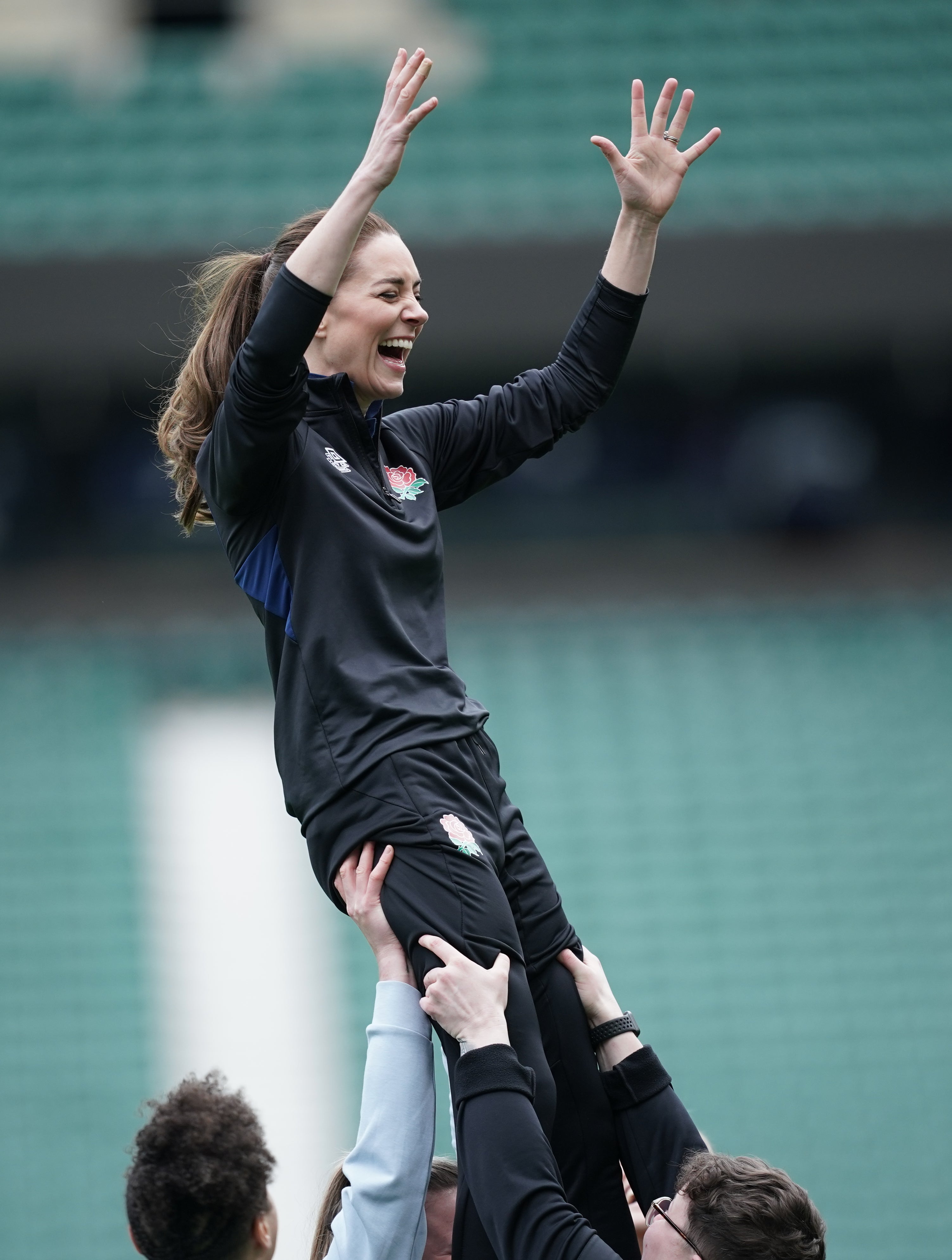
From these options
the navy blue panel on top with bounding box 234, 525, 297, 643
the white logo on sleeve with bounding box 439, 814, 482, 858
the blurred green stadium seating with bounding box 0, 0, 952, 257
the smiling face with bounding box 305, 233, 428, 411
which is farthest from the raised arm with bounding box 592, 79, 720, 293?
the blurred green stadium seating with bounding box 0, 0, 952, 257

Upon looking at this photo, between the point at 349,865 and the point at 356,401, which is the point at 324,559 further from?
the point at 349,865

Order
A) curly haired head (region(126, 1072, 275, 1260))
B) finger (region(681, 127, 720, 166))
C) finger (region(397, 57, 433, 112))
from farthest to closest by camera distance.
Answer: finger (region(681, 127, 720, 166)) < curly haired head (region(126, 1072, 275, 1260)) < finger (region(397, 57, 433, 112))

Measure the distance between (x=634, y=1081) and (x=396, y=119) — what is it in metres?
1.42

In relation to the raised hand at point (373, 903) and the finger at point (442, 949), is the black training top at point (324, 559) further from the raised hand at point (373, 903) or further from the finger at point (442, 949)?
the finger at point (442, 949)

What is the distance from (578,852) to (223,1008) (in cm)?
171

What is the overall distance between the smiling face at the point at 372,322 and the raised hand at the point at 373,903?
68 centimetres

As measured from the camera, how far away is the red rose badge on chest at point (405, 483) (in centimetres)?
228

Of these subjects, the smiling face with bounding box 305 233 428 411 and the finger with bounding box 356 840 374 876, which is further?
the smiling face with bounding box 305 233 428 411

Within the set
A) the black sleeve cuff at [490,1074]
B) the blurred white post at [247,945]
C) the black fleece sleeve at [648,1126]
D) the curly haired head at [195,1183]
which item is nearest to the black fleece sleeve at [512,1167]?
the black sleeve cuff at [490,1074]

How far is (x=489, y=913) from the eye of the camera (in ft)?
6.89

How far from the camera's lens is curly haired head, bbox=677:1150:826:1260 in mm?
1991

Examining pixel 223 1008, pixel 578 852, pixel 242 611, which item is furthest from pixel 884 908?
pixel 242 611

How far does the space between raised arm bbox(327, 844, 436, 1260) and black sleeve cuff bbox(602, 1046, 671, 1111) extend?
0.31 meters

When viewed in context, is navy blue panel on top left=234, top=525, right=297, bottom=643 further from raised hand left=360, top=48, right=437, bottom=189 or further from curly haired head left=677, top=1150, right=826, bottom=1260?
curly haired head left=677, top=1150, right=826, bottom=1260
